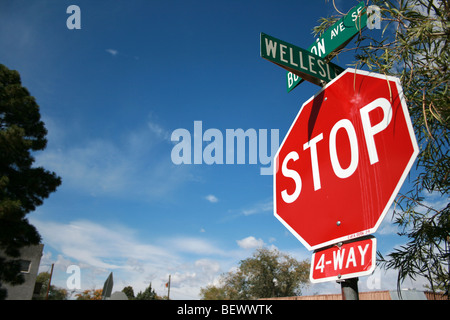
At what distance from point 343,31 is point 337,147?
1.18m

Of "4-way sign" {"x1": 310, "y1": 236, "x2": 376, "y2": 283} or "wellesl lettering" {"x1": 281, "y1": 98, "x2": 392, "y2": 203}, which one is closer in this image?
"4-way sign" {"x1": 310, "y1": 236, "x2": 376, "y2": 283}

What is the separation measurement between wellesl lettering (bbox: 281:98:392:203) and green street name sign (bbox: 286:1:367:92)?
2.89 ft

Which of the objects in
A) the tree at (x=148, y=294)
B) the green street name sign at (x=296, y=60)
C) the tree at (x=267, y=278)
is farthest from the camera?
the tree at (x=148, y=294)

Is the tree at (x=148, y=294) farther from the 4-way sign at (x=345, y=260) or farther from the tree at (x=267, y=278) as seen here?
the 4-way sign at (x=345, y=260)

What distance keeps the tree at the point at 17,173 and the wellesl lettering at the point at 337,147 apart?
1654cm

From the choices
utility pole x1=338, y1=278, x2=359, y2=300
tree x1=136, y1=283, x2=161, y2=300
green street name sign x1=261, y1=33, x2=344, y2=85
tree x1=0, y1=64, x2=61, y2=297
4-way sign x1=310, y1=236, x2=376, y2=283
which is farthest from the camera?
tree x1=136, y1=283, x2=161, y2=300

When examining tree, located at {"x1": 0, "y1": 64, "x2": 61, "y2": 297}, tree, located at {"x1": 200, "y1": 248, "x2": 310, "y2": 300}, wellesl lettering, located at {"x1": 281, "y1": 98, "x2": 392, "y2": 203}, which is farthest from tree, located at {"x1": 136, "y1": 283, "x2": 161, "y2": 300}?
wellesl lettering, located at {"x1": 281, "y1": 98, "x2": 392, "y2": 203}

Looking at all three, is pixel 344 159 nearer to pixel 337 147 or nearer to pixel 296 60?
pixel 337 147

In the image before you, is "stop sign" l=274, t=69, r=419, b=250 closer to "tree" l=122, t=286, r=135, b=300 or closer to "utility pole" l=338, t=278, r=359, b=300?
"utility pole" l=338, t=278, r=359, b=300

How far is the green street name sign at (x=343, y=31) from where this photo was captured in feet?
7.81

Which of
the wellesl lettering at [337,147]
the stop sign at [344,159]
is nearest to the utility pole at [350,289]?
the stop sign at [344,159]

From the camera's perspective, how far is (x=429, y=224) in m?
3.78

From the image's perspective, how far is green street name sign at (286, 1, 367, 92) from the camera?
238 centimetres
